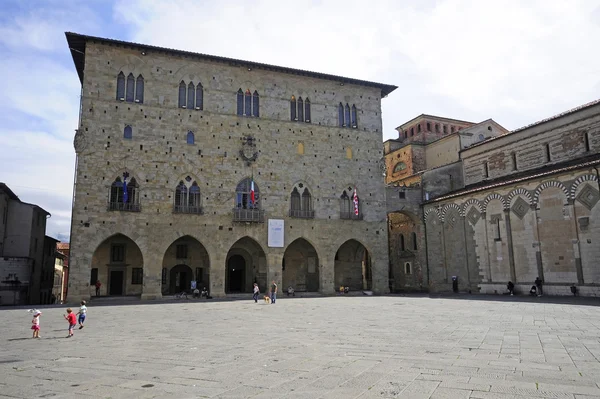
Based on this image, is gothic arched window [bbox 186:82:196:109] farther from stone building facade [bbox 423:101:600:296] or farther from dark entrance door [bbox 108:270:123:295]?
stone building facade [bbox 423:101:600:296]

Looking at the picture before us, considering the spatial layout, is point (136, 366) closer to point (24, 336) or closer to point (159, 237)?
point (24, 336)

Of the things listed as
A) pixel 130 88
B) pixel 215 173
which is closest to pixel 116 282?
pixel 215 173

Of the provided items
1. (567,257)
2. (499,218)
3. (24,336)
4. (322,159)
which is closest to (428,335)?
(24,336)

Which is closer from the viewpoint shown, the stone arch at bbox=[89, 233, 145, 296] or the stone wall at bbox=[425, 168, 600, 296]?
the stone wall at bbox=[425, 168, 600, 296]

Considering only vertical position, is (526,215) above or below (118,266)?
above

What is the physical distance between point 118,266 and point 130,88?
37.7 feet

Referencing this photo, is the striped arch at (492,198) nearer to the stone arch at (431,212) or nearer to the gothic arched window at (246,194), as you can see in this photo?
the stone arch at (431,212)

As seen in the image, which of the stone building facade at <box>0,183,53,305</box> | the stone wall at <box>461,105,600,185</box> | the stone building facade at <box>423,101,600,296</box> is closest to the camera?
the stone building facade at <box>423,101,600,296</box>

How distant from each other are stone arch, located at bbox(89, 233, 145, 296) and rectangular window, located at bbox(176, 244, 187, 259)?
239 centimetres

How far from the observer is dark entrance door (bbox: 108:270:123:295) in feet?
95.2

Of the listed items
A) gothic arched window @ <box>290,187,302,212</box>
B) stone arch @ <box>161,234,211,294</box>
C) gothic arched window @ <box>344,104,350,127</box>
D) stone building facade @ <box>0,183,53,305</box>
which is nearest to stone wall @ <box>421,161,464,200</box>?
gothic arched window @ <box>344,104,350,127</box>

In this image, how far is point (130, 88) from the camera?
27250 millimetres

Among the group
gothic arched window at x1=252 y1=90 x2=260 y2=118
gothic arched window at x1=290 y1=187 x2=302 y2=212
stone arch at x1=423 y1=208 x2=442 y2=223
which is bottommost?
stone arch at x1=423 y1=208 x2=442 y2=223

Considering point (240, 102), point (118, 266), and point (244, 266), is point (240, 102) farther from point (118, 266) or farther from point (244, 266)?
point (118, 266)
